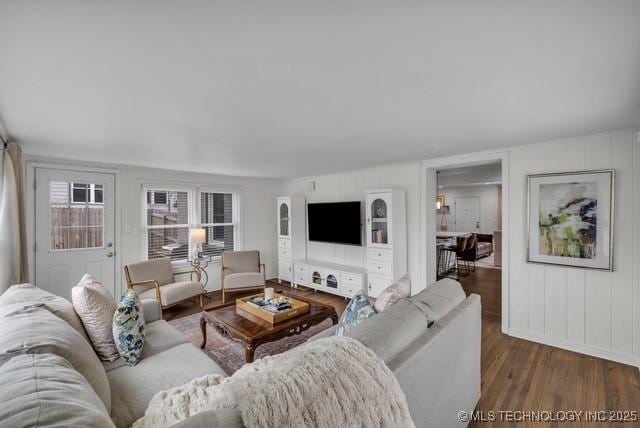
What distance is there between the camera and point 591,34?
3.71 feet

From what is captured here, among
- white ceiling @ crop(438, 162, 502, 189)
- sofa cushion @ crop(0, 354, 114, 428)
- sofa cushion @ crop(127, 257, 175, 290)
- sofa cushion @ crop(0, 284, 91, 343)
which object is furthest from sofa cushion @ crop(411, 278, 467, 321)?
white ceiling @ crop(438, 162, 502, 189)

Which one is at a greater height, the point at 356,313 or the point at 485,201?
the point at 485,201

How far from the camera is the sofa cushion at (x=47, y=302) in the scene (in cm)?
170

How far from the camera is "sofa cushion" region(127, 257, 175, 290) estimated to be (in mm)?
3777

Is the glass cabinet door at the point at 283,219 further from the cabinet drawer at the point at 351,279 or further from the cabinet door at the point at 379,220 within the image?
the cabinet door at the point at 379,220

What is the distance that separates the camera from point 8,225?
101 inches

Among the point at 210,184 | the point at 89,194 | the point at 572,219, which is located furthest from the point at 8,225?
the point at 572,219

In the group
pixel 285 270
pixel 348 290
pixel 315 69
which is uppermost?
pixel 315 69

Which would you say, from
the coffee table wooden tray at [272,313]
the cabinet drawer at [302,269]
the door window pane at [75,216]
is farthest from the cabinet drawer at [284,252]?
the door window pane at [75,216]

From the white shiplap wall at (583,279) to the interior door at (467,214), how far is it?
660 centimetres

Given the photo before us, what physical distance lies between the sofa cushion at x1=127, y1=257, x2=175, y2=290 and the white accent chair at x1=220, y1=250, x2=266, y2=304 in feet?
2.65

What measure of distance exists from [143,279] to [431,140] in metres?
4.10

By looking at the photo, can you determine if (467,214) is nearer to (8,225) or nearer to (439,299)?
(439,299)

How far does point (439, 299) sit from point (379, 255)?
2.40 metres
